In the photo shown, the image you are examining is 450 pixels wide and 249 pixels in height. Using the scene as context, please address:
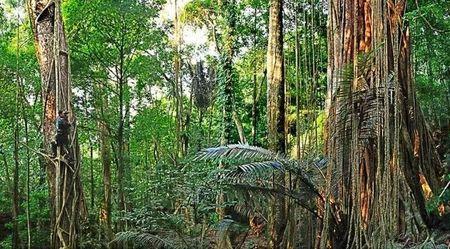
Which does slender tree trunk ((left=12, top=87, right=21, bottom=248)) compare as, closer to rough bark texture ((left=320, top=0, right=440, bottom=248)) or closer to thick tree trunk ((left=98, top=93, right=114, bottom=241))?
thick tree trunk ((left=98, top=93, right=114, bottom=241))

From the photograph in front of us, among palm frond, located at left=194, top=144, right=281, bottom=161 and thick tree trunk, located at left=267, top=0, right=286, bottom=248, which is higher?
thick tree trunk, located at left=267, top=0, right=286, bottom=248

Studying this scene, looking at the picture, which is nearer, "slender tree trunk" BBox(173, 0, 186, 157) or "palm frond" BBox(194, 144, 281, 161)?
"palm frond" BBox(194, 144, 281, 161)

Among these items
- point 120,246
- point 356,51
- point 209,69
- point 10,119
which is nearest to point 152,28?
point 209,69

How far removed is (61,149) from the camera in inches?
159

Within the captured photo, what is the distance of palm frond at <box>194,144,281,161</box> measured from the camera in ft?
16.7

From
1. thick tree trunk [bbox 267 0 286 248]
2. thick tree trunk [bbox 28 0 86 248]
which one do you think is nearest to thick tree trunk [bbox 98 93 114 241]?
thick tree trunk [bbox 267 0 286 248]

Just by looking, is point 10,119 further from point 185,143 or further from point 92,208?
point 185,143

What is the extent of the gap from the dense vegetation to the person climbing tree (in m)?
0.06

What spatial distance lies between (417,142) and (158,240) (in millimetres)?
3971

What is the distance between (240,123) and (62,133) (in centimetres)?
619

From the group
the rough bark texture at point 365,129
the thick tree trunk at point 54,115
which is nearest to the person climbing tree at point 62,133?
the thick tree trunk at point 54,115

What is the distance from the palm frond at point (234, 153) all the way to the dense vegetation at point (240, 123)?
0.08 feet

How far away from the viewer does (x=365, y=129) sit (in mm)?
3844

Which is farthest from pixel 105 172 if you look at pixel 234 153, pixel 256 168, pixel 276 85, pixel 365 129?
pixel 365 129
